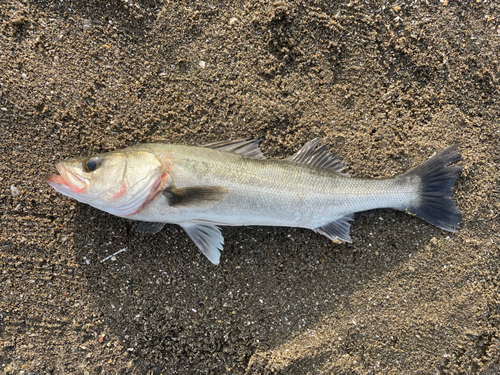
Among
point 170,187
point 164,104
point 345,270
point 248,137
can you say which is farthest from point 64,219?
point 345,270

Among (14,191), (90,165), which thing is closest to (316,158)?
(90,165)

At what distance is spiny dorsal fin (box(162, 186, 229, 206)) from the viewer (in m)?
2.37

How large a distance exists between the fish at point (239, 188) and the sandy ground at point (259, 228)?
0.61 feet

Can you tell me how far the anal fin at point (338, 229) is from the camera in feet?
8.70

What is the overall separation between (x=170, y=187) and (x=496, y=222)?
2.98 m

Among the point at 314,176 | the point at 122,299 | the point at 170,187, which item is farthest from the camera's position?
the point at 122,299

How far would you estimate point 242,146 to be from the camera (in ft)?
8.54

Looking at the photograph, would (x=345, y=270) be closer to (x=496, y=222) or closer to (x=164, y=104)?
(x=496, y=222)

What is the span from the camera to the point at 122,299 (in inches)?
107

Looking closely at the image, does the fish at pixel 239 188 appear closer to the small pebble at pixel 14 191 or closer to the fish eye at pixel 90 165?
the fish eye at pixel 90 165

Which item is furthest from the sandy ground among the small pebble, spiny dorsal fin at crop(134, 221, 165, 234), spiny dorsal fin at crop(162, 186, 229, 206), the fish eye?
spiny dorsal fin at crop(162, 186, 229, 206)

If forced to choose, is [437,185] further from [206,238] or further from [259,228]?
[206,238]

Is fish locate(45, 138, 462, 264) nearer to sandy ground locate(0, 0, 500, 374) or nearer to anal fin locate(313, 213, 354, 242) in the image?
anal fin locate(313, 213, 354, 242)

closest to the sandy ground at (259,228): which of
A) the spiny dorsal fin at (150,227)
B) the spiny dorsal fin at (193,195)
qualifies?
the spiny dorsal fin at (150,227)
